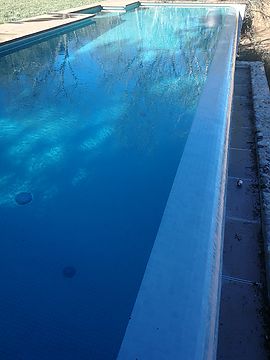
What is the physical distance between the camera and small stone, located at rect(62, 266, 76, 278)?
6.78 feet

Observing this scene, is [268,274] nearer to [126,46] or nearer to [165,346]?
[165,346]

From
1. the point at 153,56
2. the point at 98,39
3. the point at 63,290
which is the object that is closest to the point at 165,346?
the point at 63,290

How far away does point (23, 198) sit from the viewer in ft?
8.94

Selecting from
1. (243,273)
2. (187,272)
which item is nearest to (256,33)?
(243,273)

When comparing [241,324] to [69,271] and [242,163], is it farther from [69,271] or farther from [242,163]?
[242,163]

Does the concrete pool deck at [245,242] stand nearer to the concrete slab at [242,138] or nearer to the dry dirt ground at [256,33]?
the concrete slab at [242,138]

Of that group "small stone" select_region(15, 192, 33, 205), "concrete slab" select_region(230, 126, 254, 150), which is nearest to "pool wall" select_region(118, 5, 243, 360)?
"small stone" select_region(15, 192, 33, 205)

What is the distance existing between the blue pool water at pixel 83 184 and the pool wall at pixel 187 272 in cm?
24

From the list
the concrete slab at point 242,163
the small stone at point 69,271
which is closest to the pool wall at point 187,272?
the small stone at point 69,271

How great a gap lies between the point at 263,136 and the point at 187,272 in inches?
112

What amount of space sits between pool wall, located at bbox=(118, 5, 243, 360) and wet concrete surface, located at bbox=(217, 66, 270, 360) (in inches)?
18.4

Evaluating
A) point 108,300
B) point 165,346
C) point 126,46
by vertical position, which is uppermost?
point 126,46

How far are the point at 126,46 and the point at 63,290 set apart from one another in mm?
5748

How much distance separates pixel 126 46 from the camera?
6.65 meters
